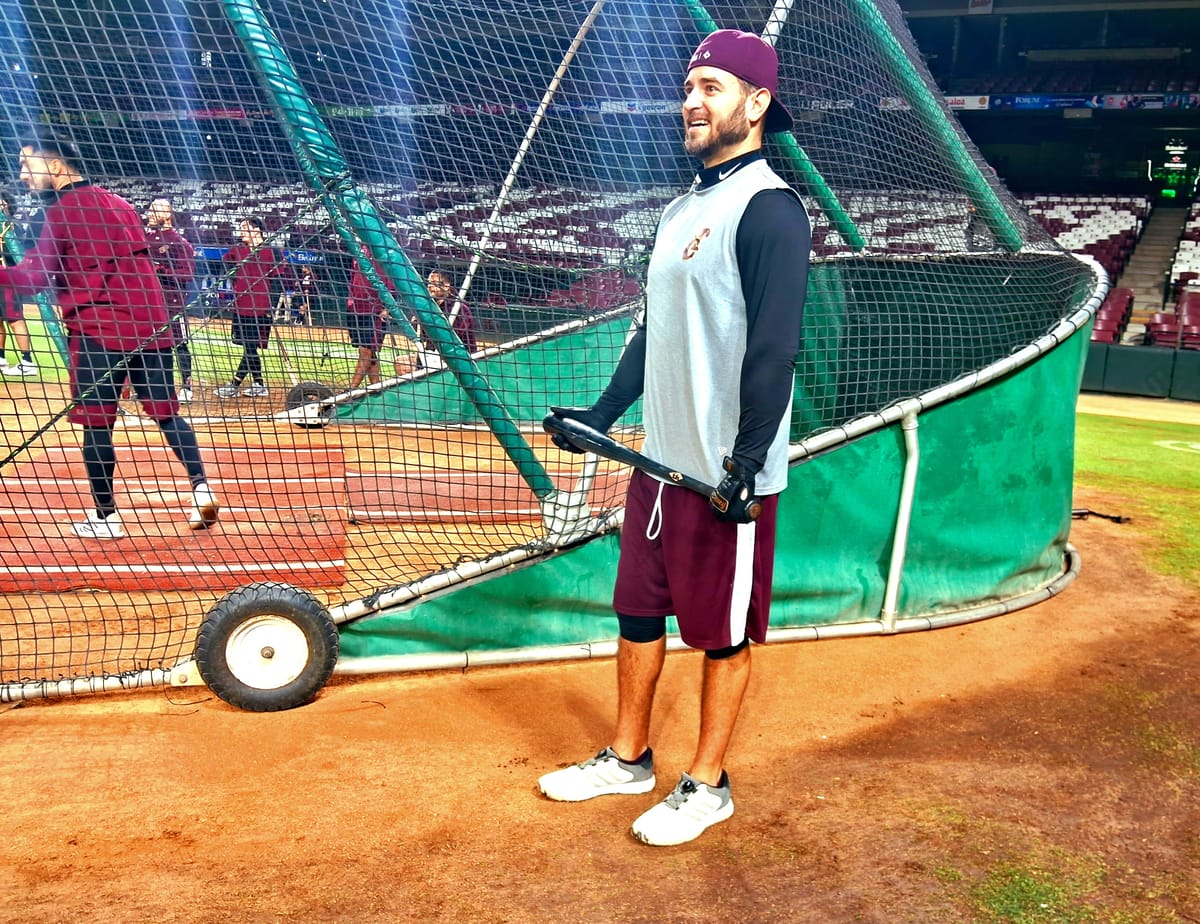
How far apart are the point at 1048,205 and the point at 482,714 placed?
87.7 ft

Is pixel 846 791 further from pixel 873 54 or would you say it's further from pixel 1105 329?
pixel 1105 329

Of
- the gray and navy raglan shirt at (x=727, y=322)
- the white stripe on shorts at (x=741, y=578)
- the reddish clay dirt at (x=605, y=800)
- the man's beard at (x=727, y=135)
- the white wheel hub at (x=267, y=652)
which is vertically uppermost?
the man's beard at (x=727, y=135)

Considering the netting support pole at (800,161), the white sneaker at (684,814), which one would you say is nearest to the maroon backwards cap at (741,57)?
the white sneaker at (684,814)

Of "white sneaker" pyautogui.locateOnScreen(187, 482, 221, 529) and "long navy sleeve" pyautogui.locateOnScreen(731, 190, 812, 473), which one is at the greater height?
"long navy sleeve" pyautogui.locateOnScreen(731, 190, 812, 473)

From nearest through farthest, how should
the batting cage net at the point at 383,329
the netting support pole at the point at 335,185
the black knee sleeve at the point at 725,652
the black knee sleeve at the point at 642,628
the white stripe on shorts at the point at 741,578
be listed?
the white stripe on shorts at the point at 741,578 < the black knee sleeve at the point at 725,652 < the black knee sleeve at the point at 642,628 < the netting support pole at the point at 335,185 < the batting cage net at the point at 383,329

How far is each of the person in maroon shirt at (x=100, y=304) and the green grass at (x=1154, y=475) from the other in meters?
4.96

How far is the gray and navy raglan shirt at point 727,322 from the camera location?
233 cm

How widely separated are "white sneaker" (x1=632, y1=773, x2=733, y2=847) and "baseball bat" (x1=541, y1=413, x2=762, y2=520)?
2.55ft

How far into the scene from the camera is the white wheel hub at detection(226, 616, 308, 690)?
3275mm

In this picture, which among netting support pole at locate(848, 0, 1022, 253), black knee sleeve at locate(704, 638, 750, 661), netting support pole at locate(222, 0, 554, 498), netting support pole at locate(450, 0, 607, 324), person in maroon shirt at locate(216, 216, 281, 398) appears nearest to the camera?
black knee sleeve at locate(704, 638, 750, 661)

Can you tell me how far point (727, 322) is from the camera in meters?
2.44

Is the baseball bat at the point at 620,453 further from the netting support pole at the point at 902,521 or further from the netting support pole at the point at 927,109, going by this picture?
the netting support pole at the point at 927,109

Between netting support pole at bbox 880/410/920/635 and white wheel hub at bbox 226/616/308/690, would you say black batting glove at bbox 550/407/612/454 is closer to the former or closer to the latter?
white wheel hub at bbox 226/616/308/690

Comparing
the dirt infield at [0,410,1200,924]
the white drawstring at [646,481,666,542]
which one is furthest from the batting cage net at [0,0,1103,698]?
the white drawstring at [646,481,666,542]
